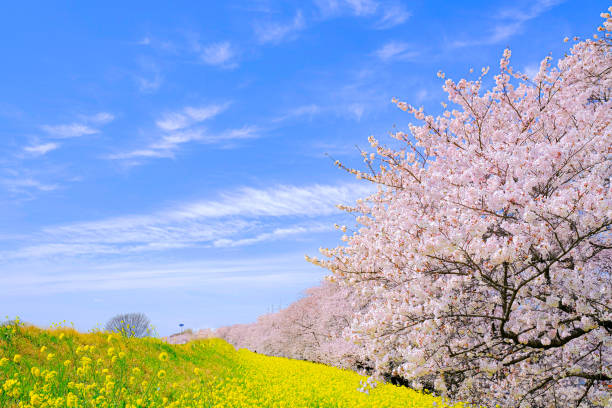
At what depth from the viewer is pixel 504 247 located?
18.1ft

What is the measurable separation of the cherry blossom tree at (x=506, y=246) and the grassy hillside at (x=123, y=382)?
3410 mm

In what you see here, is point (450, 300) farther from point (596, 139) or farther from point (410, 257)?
point (596, 139)

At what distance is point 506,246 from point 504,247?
6 cm

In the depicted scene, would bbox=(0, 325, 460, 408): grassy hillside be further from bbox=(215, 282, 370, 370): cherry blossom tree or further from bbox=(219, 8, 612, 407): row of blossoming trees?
bbox=(215, 282, 370, 370): cherry blossom tree

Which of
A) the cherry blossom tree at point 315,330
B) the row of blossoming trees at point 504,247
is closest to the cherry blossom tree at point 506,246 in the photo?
the row of blossoming trees at point 504,247

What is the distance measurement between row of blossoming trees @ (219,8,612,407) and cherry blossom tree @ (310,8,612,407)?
0.09ft

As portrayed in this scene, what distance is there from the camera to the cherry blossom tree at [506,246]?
6035mm

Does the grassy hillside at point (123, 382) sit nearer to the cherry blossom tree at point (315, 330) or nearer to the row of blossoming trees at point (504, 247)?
the row of blossoming trees at point (504, 247)

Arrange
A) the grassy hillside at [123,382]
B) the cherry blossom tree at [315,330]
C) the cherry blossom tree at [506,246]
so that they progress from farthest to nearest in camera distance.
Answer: the cherry blossom tree at [315,330] < the grassy hillside at [123,382] < the cherry blossom tree at [506,246]

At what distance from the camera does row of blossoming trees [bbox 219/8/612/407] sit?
6.05 m

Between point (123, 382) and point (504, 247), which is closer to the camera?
point (504, 247)

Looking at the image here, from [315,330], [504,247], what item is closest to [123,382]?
[504,247]

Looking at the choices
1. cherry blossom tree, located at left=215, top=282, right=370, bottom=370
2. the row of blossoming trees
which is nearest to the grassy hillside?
the row of blossoming trees

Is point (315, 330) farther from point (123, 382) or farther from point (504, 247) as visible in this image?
point (504, 247)
